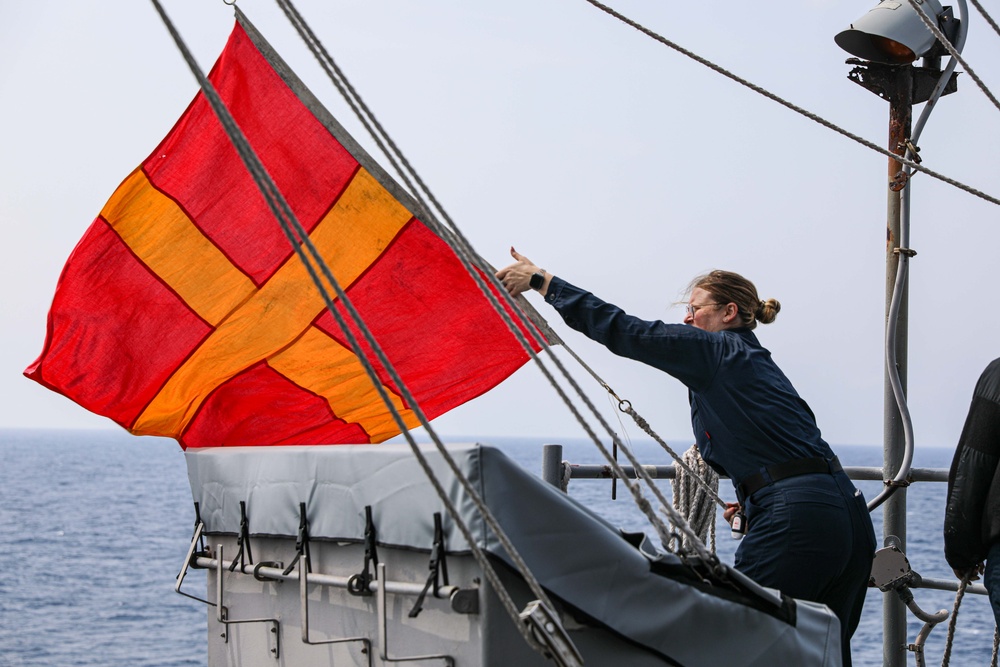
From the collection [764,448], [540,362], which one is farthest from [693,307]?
[540,362]

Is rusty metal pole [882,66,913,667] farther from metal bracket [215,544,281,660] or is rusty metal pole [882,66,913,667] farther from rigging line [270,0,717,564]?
metal bracket [215,544,281,660]

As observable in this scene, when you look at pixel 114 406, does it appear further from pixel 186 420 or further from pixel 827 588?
pixel 827 588

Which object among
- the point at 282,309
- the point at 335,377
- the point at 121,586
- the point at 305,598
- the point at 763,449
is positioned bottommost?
the point at 121,586

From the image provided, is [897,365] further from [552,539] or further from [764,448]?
[552,539]

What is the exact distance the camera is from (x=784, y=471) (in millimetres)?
3418

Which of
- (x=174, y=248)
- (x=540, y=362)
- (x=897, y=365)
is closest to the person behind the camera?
(x=540, y=362)

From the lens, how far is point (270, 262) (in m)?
4.33

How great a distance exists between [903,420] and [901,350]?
0.33 metres

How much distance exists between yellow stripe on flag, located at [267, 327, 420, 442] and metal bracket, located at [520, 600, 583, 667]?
90.6 inches

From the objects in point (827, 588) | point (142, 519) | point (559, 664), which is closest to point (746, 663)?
point (559, 664)

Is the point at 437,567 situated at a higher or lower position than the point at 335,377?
lower

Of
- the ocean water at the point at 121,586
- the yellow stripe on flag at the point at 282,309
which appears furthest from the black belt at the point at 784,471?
the ocean water at the point at 121,586

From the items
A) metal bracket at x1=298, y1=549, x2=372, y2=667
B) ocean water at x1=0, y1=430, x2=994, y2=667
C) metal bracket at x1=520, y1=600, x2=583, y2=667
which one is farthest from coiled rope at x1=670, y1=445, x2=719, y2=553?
ocean water at x1=0, y1=430, x2=994, y2=667

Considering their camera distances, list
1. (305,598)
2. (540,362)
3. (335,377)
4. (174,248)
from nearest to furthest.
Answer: (305,598) < (540,362) < (174,248) < (335,377)
